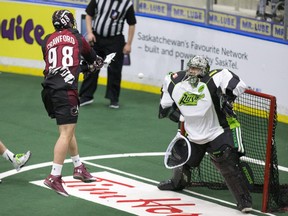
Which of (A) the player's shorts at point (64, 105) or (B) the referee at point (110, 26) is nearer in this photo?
(A) the player's shorts at point (64, 105)

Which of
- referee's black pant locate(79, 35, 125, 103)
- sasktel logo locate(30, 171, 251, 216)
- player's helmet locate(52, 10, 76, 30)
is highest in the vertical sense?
player's helmet locate(52, 10, 76, 30)

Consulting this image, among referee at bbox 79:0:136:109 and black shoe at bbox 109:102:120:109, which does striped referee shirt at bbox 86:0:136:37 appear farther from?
black shoe at bbox 109:102:120:109

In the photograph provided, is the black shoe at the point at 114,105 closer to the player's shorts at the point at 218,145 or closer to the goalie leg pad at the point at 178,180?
the goalie leg pad at the point at 178,180

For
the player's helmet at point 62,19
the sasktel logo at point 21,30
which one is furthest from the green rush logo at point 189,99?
the sasktel logo at point 21,30

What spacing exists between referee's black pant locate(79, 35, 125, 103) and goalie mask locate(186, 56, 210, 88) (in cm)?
430

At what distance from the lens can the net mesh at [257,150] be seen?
28.6 feet

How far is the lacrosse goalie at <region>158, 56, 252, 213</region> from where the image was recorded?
27.7ft

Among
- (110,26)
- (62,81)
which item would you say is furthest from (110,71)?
(62,81)

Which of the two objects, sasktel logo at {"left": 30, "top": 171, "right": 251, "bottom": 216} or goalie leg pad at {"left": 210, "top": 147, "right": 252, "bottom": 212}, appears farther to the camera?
sasktel logo at {"left": 30, "top": 171, "right": 251, "bottom": 216}

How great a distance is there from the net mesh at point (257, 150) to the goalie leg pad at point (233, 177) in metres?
0.25

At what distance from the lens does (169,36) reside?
13.8 m

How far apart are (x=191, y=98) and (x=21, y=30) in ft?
24.0

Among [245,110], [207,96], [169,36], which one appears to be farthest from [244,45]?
[207,96]

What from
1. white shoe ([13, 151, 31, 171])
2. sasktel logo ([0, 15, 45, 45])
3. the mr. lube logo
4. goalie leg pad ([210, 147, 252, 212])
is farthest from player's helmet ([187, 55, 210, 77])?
sasktel logo ([0, 15, 45, 45])
